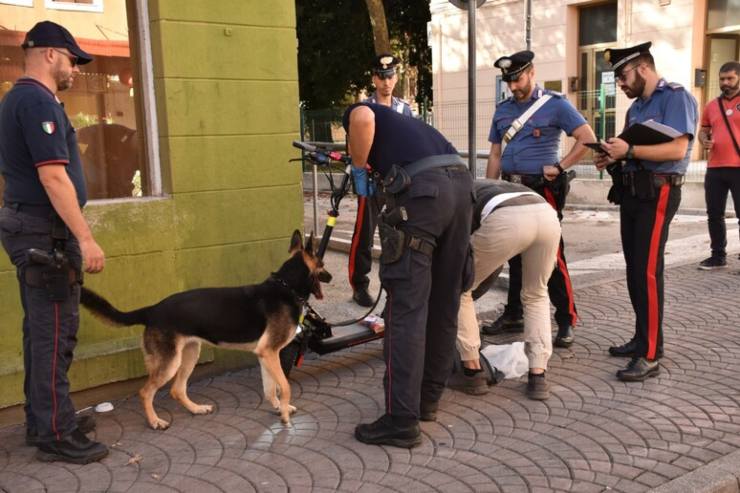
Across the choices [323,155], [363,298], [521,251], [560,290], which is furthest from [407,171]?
[363,298]

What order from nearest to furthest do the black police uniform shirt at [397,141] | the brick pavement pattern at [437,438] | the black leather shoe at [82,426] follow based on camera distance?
the brick pavement pattern at [437,438]
the black police uniform shirt at [397,141]
the black leather shoe at [82,426]

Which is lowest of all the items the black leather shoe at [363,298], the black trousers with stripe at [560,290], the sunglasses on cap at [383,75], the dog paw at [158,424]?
the dog paw at [158,424]

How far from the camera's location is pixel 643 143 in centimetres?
→ 446

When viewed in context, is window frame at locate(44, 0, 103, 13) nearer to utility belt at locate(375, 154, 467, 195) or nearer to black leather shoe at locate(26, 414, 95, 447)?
utility belt at locate(375, 154, 467, 195)

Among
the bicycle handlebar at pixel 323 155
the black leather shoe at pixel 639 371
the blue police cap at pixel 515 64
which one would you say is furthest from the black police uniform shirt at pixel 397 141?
the black leather shoe at pixel 639 371

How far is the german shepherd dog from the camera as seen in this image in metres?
3.90

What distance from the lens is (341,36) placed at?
2564 centimetres

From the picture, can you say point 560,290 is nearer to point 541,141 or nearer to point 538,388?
point 541,141

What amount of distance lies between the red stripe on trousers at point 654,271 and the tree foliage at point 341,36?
21527 mm

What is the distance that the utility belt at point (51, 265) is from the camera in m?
3.43

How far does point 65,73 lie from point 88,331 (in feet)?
5.28

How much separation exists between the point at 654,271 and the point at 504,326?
1.38 m

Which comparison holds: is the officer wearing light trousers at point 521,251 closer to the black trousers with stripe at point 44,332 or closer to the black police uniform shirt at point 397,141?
the black police uniform shirt at point 397,141

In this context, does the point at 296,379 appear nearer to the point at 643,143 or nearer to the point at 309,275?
the point at 309,275
